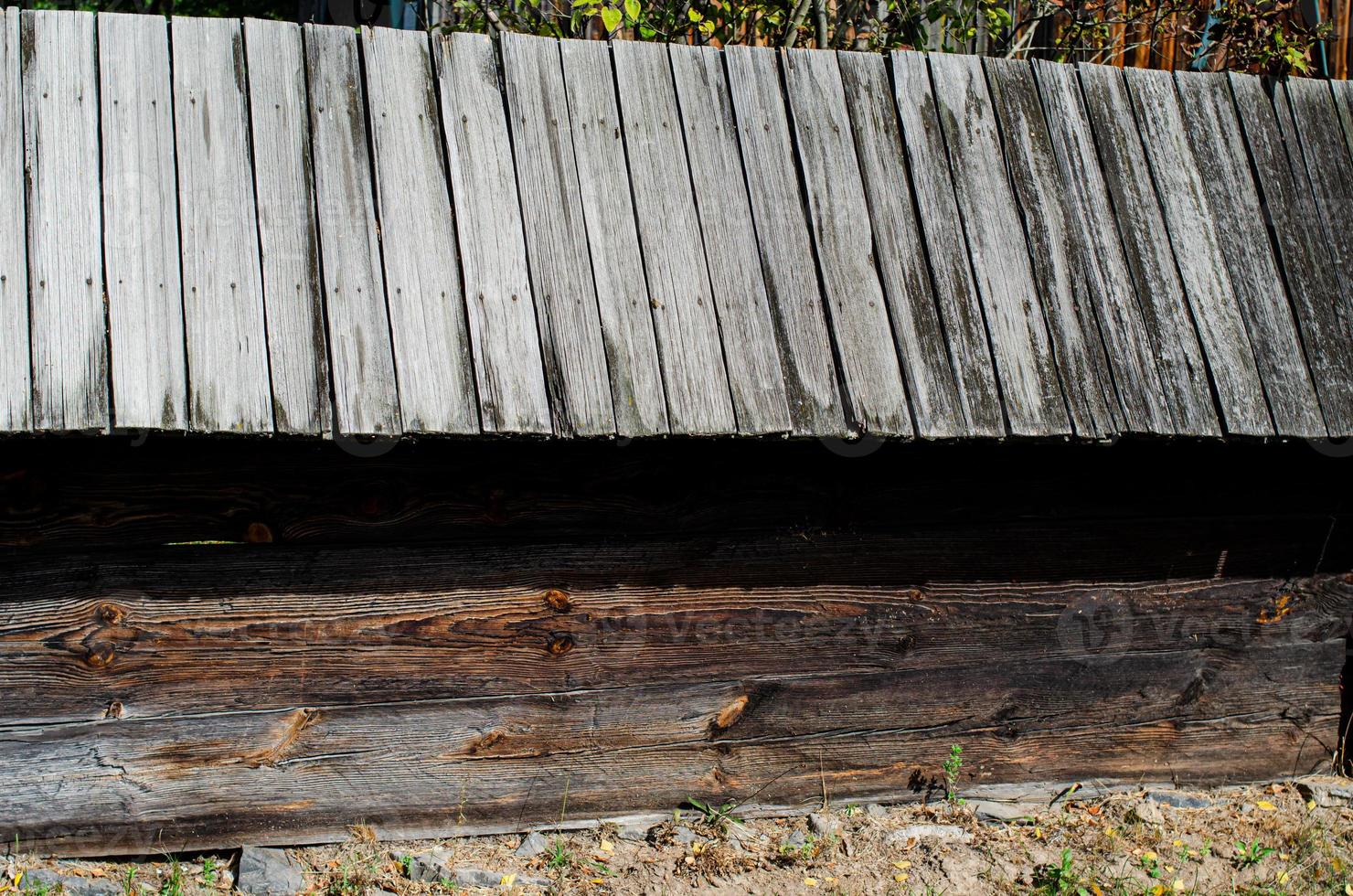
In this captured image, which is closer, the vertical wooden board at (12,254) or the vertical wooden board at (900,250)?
A: the vertical wooden board at (12,254)

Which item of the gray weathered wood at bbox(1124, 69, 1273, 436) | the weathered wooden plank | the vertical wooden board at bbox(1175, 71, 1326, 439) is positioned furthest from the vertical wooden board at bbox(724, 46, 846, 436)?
the vertical wooden board at bbox(1175, 71, 1326, 439)

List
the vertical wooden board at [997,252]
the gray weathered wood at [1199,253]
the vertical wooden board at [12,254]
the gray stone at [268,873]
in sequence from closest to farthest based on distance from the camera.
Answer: the vertical wooden board at [12,254] < the gray stone at [268,873] < the vertical wooden board at [997,252] < the gray weathered wood at [1199,253]

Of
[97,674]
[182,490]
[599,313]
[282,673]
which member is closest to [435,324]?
[599,313]

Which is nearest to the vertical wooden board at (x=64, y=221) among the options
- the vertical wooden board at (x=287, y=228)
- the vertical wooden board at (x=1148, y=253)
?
the vertical wooden board at (x=287, y=228)

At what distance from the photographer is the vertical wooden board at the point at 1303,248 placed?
11.7ft

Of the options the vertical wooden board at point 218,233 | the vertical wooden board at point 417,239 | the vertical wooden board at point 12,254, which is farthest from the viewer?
the vertical wooden board at point 417,239

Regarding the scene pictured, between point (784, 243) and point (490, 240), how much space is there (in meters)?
0.82

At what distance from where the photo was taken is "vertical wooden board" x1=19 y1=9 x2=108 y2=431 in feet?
9.14

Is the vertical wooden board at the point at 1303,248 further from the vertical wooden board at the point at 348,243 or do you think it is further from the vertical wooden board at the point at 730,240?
the vertical wooden board at the point at 348,243

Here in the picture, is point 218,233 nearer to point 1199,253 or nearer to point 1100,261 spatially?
point 1100,261

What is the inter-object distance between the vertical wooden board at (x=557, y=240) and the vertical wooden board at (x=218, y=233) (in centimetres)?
70

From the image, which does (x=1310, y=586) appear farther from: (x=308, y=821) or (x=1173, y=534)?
(x=308, y=821)

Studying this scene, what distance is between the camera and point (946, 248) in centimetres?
348

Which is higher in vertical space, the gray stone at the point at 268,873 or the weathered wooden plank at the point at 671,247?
the weathered wooden plank at the point at 671,247
